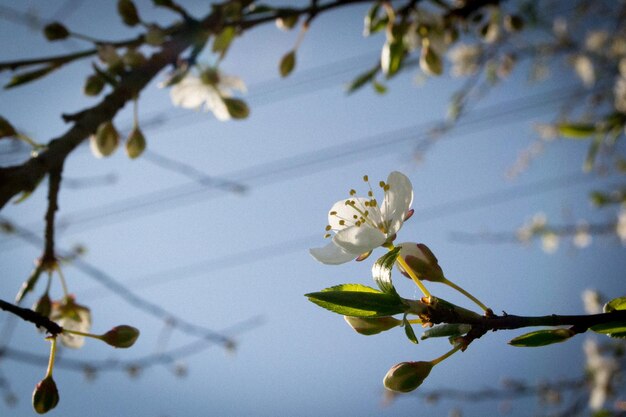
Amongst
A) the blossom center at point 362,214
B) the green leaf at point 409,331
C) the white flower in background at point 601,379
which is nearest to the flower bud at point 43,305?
the blossom center at point 362,214

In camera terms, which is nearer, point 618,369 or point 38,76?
point 38,76

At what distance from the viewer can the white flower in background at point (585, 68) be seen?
218cm

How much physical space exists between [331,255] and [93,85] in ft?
1.77

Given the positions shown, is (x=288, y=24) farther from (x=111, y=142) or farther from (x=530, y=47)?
(x=530, y=47)

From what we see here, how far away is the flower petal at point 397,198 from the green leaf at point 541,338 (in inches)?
6.4

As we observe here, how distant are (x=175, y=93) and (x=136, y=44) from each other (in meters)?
0.15

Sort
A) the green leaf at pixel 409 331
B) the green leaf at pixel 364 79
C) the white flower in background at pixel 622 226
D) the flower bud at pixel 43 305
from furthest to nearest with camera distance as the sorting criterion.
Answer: the white flower in background at pixel 622 226
the green leaf at pixel 364 79
the flower bud at pixel 43 305
the green leaf at pixel 409 331

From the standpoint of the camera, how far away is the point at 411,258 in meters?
0.47

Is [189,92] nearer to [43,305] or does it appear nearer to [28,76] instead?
[28,76]

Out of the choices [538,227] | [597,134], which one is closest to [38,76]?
[597,134]

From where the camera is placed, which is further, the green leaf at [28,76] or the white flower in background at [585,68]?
the white flower in background at [585,68]

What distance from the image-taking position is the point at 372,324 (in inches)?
17.4

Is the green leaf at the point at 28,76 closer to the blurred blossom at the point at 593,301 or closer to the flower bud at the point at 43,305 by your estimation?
the flower bud at the point at 43,305

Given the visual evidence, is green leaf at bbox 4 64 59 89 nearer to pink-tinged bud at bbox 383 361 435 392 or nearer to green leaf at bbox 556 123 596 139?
pink-tinged bud at bbox 383 361 435 392
